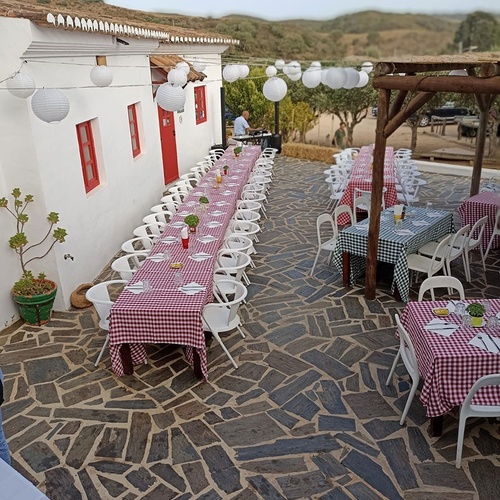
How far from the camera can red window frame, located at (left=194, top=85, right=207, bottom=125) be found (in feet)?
53.3

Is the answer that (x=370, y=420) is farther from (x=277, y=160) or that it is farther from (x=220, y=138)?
(x=220, y=138)

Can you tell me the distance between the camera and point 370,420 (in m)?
5.12

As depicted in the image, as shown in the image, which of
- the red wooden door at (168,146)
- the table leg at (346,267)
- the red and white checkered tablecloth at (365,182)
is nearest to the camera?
the table leg at (346,267)

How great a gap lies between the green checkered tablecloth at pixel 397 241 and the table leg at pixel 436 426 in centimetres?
270

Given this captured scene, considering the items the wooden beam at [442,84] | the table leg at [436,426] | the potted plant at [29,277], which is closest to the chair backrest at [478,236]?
the wooden beam at [442,84]

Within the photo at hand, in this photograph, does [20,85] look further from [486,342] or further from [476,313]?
[486,342]

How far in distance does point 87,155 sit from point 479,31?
863 cm

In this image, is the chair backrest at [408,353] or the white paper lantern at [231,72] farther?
the white paper lantern at [231,72]

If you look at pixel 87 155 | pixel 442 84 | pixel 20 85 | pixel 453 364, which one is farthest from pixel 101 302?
pixel 442 84

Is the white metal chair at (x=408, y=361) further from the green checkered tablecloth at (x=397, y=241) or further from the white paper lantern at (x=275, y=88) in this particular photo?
the white paper lantern at (x=275, y=88)

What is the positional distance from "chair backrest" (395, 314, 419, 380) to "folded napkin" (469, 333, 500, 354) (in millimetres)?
538

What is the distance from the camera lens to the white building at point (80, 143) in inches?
253

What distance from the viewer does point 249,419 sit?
5.20 m

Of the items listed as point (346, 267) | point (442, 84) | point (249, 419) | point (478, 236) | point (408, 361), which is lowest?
point (249, 419)
